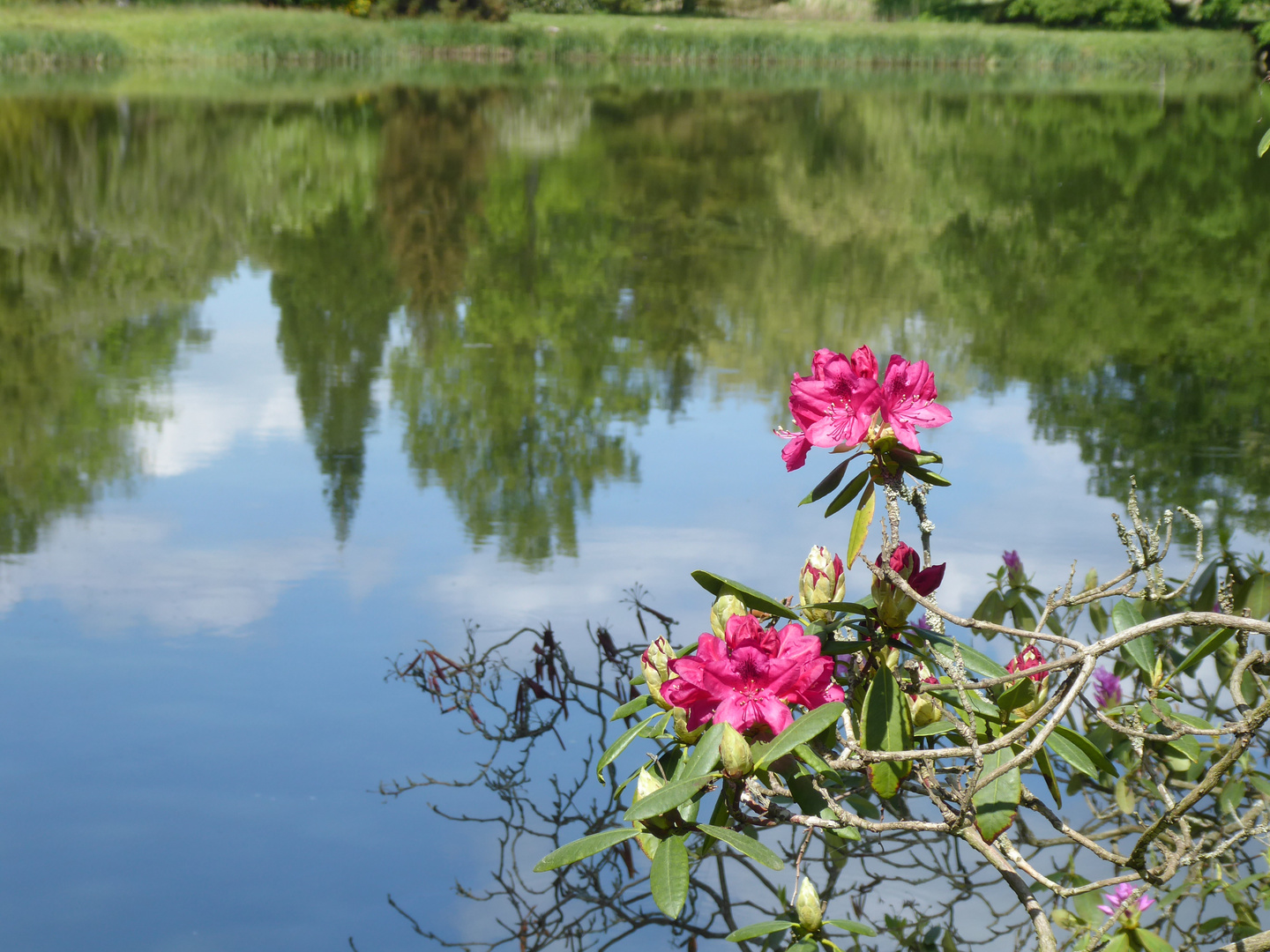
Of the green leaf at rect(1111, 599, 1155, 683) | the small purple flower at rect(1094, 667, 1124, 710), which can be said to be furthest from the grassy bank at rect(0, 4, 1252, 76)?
the green leaf at rect(1111, 599, 1155, 683)

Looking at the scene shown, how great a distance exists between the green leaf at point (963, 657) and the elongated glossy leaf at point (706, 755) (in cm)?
21

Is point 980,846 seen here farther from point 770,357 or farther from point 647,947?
point 770,357

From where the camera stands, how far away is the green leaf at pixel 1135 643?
1.27 metres

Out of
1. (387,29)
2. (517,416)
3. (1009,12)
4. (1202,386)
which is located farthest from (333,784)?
(1009,12)

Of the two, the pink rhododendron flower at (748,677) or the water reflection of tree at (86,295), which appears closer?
the pink rhododendron flower at (748,677)

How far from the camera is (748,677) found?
110 centimetres

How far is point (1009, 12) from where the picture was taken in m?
41.7

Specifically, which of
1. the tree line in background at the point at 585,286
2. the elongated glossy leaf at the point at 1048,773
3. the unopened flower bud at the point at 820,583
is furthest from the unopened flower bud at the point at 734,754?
the tree line in background at the point at 585,286

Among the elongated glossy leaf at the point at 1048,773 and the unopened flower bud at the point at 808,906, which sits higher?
the elongated glossy leaf at the point at 1048,773

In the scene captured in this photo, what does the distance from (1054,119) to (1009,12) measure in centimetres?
2762

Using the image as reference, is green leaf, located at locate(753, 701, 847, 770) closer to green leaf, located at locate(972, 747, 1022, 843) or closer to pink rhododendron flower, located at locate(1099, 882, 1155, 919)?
green leaf, located at locate(972, 747, 1022, 843)

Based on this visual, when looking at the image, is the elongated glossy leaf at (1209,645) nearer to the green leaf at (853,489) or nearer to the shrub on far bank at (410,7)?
the green leaf at (853,489)

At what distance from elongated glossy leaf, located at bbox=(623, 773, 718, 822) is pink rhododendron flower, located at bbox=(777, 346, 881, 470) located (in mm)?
314

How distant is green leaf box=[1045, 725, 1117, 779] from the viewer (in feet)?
3.67
